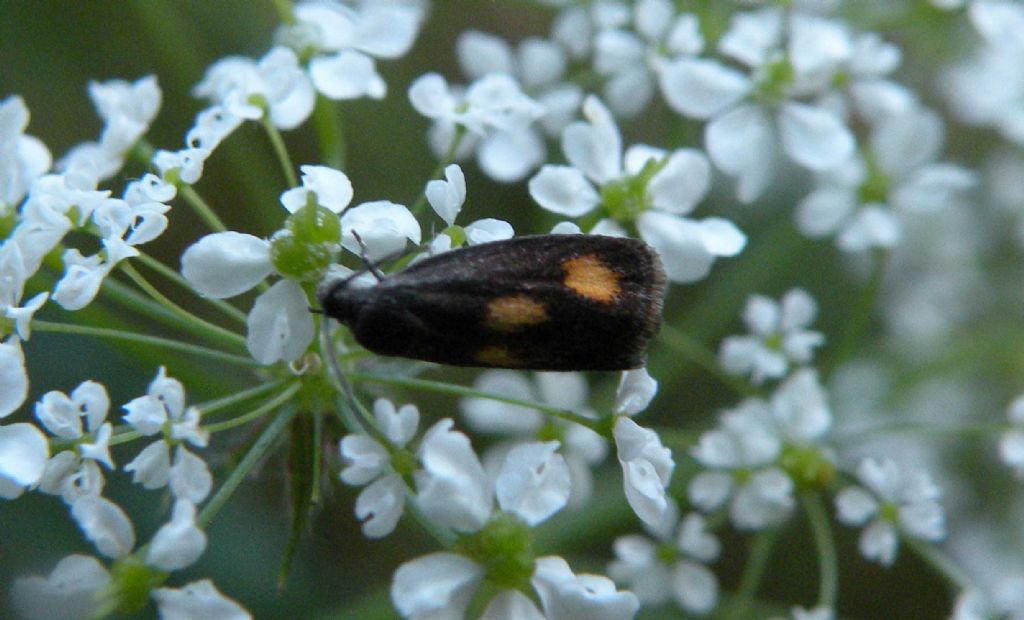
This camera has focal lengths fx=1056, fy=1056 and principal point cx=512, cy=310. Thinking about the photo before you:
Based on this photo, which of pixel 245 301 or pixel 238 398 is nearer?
pixel 238 398

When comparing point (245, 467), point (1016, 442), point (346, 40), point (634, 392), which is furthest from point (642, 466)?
point (1016, 442)

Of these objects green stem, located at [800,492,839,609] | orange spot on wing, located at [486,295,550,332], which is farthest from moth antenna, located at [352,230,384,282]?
green stem, located at [800,492,839,609]

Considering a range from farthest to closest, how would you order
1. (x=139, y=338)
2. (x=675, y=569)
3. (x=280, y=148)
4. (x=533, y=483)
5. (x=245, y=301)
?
(x=675, y=569) → (x=245, y=301) → (x=280, y=148) → (x=139, y=338) → (x=533, y=483)

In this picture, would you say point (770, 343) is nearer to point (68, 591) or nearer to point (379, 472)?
point (379, 472)

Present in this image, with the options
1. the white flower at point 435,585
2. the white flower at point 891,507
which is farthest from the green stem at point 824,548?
the white flower at point 435,585

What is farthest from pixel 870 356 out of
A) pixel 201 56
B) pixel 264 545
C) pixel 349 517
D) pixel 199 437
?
pixel 199 437

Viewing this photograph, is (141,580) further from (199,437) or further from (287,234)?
(287,234)
